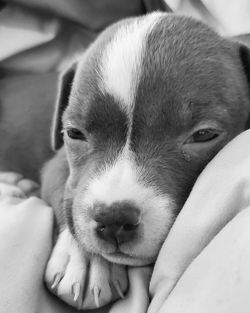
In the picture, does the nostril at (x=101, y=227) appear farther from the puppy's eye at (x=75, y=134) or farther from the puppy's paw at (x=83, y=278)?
the puppy's eye at (x=75, y=134)

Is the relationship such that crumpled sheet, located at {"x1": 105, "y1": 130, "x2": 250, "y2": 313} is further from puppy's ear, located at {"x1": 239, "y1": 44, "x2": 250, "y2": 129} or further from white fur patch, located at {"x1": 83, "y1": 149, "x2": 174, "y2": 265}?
puppy's ear, located at {"x1": 239, "y1": 44, "x2": 250, "y2": 129}

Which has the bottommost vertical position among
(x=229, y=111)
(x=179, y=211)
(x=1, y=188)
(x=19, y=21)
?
(x=1, y=188)

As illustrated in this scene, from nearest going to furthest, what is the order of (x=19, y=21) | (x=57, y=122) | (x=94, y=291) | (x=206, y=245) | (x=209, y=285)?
(x=209, y=285), (x=206, y=245), (x=94, y=291), (x=57, y=122), (x=19, y=21)

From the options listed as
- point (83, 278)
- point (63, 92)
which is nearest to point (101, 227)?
point (83, 278)

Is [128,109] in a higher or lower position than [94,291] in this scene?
higher

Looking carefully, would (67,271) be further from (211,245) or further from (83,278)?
(211,245)

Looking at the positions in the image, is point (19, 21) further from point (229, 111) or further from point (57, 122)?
point (229, 111)

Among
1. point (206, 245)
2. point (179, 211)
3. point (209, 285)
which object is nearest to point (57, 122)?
point (179, 211)
